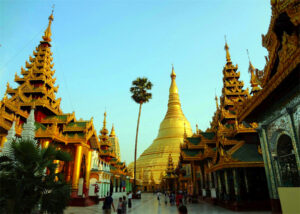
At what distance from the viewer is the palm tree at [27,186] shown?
236 inches

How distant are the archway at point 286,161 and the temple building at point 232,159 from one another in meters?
2.51

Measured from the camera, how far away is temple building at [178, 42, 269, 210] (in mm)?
14609

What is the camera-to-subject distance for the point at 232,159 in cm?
1451

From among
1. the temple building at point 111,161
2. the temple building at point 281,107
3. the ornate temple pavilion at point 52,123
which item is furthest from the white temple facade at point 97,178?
the temple building at point 281,107

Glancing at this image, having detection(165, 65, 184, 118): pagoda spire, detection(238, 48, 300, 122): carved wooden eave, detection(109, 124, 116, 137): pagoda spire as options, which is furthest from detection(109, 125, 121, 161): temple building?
detection(238, 48, 300, 122): carved wooden eave

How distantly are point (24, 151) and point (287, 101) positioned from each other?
30.1ft

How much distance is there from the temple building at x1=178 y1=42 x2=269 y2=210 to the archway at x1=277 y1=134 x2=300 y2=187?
2515 mm

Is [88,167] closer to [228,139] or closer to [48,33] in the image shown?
→ [228,139]

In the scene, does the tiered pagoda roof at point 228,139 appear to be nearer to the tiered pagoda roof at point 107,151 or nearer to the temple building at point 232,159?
the temple building at point 232,159

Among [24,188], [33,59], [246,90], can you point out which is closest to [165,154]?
[246,90]

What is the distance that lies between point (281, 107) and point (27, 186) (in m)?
9.29

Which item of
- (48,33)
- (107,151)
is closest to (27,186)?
(107,151)

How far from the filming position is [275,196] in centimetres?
923

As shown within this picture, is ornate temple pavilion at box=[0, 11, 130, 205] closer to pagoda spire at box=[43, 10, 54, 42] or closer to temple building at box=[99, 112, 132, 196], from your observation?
pagoda spire at box=[43, 10, 54, 42]
